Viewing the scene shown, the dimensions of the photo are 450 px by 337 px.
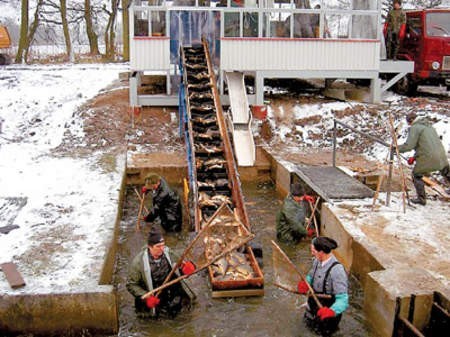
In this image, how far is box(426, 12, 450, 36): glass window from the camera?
16.5 m

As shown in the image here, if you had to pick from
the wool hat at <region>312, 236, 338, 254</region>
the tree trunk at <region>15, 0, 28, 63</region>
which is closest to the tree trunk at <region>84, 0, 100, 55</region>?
the tree trunk at <region>15, 0, 28, 63</region>

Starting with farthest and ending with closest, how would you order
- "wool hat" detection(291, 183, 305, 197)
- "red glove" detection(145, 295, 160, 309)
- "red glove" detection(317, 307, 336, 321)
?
"wool hat" detection(291, 183, 305, 197), "red glove" detection(145, 295, 160, 309), "red glove" detection(317, 307, 336, 321)

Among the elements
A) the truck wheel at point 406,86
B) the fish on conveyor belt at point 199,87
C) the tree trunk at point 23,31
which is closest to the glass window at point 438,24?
the truck wheel at point 406,86

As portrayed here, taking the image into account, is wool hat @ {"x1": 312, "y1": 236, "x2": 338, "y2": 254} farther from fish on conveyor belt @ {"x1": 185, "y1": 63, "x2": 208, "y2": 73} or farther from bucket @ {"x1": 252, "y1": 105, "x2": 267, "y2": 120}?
bucket @ {"x1": 252, "y1": 105, "x2": 267, "y2": 120}

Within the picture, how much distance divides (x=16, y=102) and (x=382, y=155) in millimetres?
11342

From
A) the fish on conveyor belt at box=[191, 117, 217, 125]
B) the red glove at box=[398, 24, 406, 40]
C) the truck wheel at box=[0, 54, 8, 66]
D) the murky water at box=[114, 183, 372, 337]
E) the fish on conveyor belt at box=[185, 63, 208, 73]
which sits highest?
the red glove at box=[398, 24, 406, 40]

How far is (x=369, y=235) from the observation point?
26.5ft

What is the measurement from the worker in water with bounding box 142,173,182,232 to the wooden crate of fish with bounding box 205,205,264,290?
4.01 feet

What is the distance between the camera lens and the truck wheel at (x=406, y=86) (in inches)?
691

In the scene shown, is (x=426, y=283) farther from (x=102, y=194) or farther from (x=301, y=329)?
(x=102, y=194)

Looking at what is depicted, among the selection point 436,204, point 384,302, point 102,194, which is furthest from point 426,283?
point 102,194

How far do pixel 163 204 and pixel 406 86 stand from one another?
11103 mm

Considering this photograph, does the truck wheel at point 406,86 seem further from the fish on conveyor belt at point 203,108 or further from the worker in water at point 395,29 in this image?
the fish on conveyor belt at point 203,108

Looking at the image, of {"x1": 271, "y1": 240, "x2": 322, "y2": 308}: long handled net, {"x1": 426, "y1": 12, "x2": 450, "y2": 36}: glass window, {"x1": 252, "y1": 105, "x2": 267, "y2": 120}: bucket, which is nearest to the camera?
{"x1": 271, "y1": 240, "x2": 322, "y2": 308}: long handled net
